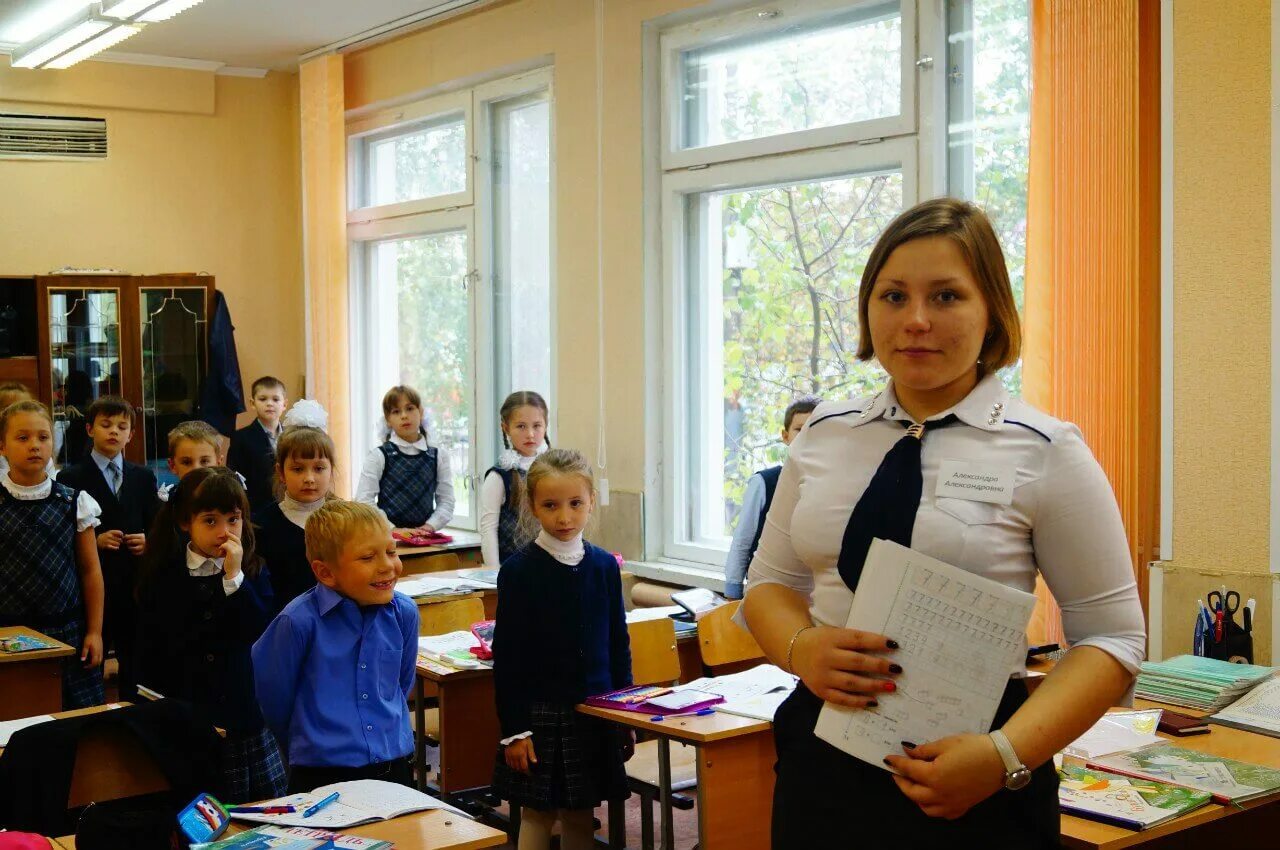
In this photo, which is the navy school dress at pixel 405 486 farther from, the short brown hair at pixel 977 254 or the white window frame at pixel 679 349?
the short brown hair at pixel 977 254

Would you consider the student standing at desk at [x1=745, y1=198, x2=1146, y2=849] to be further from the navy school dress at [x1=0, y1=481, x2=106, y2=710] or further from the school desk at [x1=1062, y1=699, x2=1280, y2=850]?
the navy school dress at [x1=0, y1=481, x2=106, y2=710]

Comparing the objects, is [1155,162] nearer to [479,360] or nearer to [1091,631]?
[1091,631]

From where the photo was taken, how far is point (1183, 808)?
2.38 metres

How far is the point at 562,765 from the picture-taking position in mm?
3457

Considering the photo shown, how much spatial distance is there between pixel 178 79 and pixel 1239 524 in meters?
7.04

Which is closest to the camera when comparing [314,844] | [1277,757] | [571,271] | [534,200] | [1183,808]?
[314,844]

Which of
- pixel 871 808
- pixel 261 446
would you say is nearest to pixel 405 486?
pixel 261 446

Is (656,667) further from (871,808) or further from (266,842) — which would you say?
(871,808)

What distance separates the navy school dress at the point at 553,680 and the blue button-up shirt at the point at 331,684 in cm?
56

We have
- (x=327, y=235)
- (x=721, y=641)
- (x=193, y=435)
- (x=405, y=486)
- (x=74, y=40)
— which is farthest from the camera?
(x=327, y=235)

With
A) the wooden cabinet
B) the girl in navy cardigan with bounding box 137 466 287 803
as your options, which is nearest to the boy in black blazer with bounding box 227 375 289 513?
the wooden cabinet

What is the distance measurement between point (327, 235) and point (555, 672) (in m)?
5.25

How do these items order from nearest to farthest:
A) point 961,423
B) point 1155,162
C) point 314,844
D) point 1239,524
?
point 961,423, point 314,844, point 1239,524, point 1155,162

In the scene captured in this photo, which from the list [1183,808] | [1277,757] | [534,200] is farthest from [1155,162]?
[534,200]
